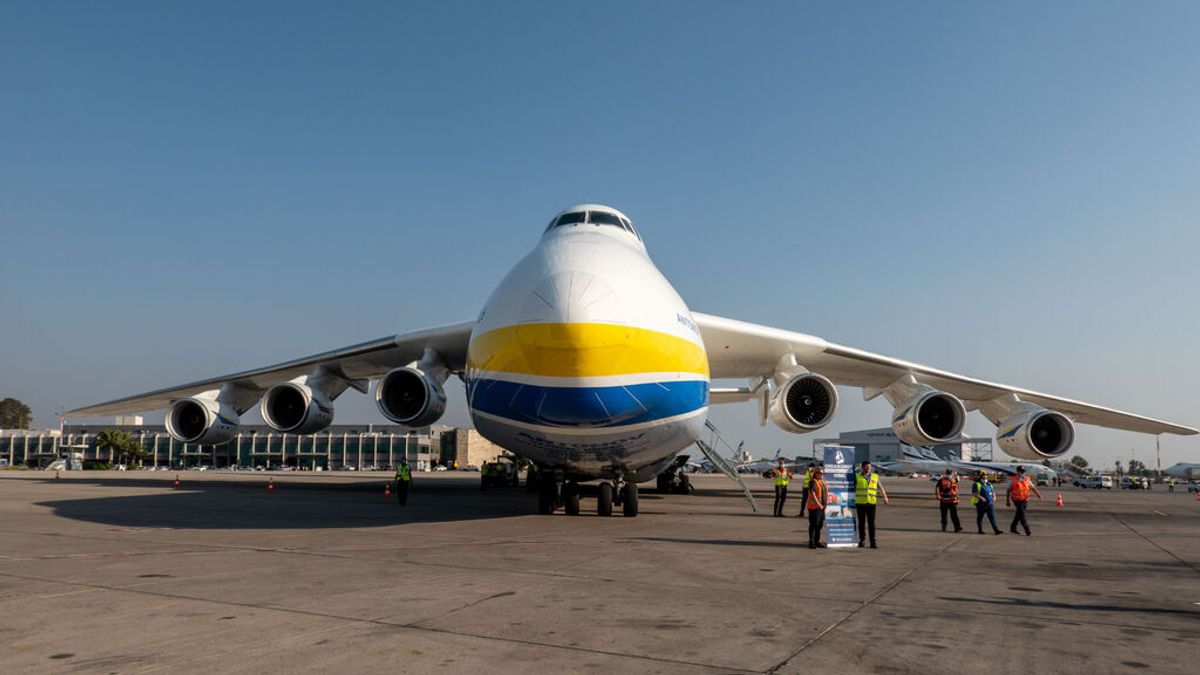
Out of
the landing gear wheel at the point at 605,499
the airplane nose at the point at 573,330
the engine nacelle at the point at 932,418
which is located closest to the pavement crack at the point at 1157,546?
the engine nacelle at the point at 932,418

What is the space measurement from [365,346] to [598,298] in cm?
947

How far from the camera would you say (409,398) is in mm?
15219

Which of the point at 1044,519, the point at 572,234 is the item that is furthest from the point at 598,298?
the point at 1044,519

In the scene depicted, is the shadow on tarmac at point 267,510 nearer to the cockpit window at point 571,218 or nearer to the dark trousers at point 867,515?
the cockpit window at point 571,218

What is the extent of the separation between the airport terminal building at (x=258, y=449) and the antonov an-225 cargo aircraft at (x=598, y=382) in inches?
2666

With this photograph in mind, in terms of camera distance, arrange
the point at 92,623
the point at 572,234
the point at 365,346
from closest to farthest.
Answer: the point at 92,623 → the point at 572,234 → the point at 365,346

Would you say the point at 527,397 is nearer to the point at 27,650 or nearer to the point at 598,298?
the point at 598,298

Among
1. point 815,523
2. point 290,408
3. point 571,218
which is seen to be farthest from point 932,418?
point 290,408

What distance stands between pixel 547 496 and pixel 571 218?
16.9ft

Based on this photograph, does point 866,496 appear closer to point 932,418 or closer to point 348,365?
point 932,418

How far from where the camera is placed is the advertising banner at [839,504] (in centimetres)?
1059

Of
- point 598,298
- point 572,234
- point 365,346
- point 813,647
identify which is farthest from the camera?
point 365,346

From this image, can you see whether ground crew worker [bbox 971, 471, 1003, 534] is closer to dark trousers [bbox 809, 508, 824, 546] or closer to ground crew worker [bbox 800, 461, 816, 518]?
ground crew worker [bbox 800, 461, 816, 518]

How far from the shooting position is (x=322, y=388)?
1836 centimetres
